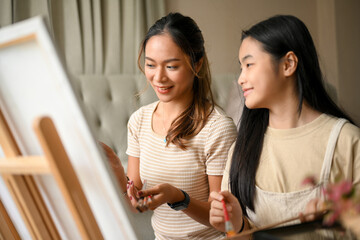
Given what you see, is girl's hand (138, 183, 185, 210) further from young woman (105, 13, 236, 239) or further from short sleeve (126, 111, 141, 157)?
short sleeve (126, 111, 141, 157)

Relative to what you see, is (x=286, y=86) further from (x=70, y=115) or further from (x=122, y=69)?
(x=122, y=69)

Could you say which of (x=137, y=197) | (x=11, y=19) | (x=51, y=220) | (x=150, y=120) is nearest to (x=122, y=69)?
(x=11, y=19)

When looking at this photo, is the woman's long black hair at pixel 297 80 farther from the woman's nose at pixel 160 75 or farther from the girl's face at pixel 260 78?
the woman's nose at pixel 160 75

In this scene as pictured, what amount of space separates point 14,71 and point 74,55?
205 centimetres

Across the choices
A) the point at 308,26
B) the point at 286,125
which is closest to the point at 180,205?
the point at 286,125

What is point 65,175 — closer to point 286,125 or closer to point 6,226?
point 6,226

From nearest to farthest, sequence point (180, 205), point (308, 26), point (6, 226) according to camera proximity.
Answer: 1. point (6, 226)
2. point (180, 205)
3. point (308, 26)

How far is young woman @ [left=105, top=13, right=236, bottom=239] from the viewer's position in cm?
131

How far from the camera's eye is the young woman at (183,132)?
4.31ft

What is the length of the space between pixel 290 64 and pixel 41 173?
0.73 metres

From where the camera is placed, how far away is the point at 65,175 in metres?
0.56

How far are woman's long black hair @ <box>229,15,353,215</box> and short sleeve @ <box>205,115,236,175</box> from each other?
17 centimetres

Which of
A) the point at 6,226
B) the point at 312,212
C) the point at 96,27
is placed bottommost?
the point at 312,212

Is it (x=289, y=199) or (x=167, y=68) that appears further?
→ (x=167, y=68)
